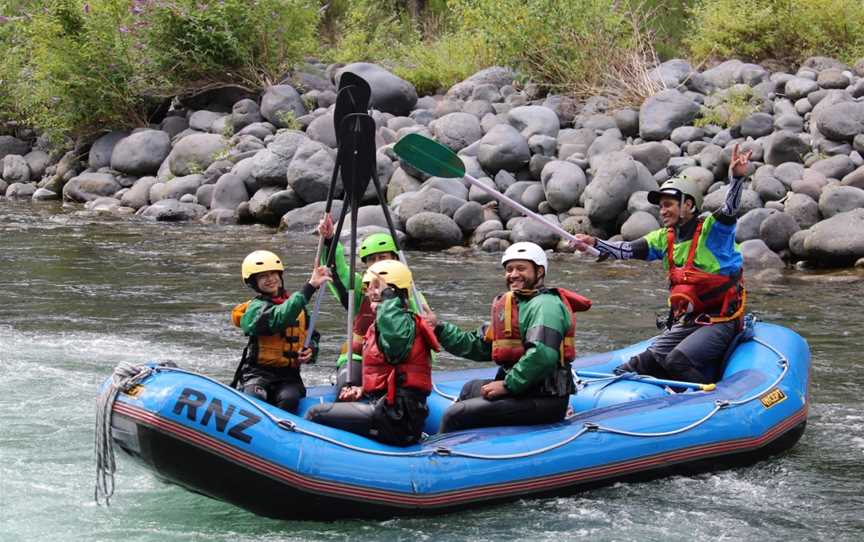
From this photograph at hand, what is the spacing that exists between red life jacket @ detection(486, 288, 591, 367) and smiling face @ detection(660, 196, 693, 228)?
1038 mm

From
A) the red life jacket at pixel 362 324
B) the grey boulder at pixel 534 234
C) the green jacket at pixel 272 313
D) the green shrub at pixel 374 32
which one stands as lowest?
the grey boulder at pixel 534 234

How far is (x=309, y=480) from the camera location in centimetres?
500

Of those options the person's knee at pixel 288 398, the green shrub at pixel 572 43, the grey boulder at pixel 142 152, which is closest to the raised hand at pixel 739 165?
the person's knee at pixel 288 398

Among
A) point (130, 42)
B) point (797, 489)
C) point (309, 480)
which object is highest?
point (130, 42)

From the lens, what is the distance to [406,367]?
523 cm

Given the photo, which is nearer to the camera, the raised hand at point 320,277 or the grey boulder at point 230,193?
the raised hand at point 320,277

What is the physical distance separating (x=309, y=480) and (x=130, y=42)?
1353 centimetres

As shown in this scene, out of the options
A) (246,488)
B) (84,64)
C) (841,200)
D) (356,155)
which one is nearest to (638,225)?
(841,200)

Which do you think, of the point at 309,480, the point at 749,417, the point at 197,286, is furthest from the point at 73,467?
the point at 197,286

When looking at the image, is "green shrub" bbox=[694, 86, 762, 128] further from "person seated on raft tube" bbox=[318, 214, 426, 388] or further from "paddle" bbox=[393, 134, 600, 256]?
"person seated on raft tube" bbox=[318, 214, 426, 388]

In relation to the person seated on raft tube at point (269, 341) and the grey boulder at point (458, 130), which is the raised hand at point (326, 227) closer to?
the person seated on raft tube at point (269, 341)

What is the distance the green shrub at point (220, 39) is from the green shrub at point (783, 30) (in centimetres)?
578

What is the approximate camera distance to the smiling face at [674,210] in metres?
6.30

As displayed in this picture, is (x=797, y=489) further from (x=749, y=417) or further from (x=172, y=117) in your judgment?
A: (x=172, y=117)
